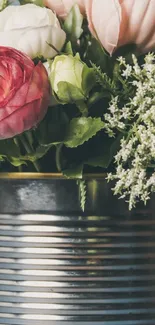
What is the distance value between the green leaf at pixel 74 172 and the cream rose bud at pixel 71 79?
6 centimetres

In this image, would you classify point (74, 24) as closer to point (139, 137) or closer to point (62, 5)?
point (62, 5)

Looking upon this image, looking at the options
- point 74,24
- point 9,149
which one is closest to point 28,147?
point 9,149

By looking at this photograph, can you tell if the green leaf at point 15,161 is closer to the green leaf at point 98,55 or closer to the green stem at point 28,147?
the green stem at point 28,147

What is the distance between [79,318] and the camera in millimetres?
563

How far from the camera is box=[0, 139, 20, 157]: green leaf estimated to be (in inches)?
21.6

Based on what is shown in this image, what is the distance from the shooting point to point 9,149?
55 cm

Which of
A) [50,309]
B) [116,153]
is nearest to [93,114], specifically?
[116,153]

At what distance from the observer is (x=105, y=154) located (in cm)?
56

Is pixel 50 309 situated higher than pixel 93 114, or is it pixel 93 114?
pixel 93 114

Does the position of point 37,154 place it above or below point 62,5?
below

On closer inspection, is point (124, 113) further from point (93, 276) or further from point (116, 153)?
point (93, 276)

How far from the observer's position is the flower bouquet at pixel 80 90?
1.69 feet

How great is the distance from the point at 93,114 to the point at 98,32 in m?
0.08

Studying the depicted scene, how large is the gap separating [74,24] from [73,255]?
0.22m
